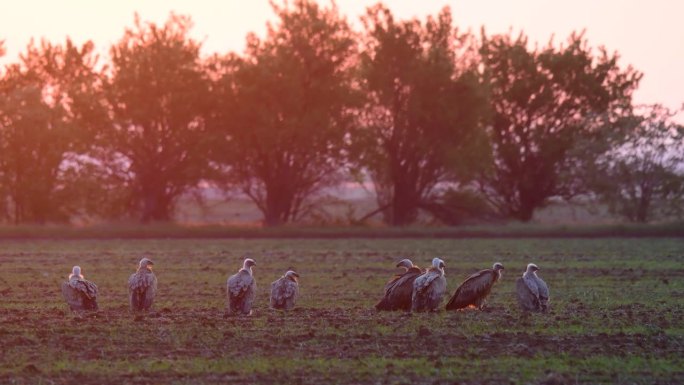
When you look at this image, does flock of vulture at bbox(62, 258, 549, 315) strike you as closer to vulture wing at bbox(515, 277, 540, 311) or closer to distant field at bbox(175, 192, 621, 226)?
vulture wing at bbox(515, 277, 540, 311)

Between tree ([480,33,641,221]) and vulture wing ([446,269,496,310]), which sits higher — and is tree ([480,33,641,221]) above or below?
above

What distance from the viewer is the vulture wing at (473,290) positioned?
926 inches

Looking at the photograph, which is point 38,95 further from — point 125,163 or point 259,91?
point 259,91

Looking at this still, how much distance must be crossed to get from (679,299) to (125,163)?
55.5m

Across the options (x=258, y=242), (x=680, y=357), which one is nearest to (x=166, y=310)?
(x=680, y=357)

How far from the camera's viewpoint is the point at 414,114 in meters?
77.8

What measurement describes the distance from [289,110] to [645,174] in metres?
23.2

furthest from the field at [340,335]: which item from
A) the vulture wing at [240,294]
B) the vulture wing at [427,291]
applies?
the vulture wing at [427,291]

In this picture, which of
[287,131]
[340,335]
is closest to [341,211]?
[287,131]

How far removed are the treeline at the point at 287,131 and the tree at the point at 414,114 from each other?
0.09m

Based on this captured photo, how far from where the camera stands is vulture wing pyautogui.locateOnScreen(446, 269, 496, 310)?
77.2 feet

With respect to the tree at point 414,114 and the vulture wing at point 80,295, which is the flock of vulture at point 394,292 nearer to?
the vulture wing at point 80,295

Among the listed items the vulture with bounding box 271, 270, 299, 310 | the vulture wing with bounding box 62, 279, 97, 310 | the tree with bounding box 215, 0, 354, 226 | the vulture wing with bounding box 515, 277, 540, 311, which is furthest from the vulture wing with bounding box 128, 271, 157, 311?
the tree with bounding box 215, 0, 354, 226

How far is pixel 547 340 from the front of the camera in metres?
19.3
